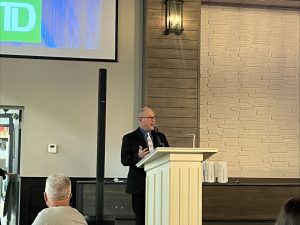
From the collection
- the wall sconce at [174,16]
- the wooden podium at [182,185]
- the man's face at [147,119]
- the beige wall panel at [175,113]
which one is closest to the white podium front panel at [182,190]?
the wooden podium at [182,185]

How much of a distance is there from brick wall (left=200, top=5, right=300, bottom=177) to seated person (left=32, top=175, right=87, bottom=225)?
15.2 feet

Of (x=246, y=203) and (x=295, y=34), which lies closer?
(x=246, y=203)

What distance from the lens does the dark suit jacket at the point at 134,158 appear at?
4.57 meters

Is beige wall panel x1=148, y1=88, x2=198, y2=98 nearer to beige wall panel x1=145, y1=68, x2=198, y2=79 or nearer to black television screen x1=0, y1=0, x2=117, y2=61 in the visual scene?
beige wall panel x1=145, y1=68, x2=198, y2=79

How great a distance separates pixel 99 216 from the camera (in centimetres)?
559

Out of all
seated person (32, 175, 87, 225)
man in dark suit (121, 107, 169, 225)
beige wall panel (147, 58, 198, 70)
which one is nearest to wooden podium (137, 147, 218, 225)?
seated person (32, 175, 87, 225)

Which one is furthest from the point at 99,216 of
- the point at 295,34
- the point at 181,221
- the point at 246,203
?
the point at 295,34

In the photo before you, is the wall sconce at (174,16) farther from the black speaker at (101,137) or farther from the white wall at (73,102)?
the black speaker at (101,137)

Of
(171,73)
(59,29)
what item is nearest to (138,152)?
(171,73)

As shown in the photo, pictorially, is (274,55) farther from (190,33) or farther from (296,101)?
(190,33)

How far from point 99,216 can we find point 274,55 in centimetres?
357

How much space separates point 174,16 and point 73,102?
5.42 feet

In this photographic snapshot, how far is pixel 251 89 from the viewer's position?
25.2ft

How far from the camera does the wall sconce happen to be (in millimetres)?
6992
